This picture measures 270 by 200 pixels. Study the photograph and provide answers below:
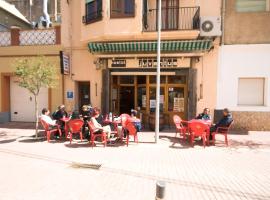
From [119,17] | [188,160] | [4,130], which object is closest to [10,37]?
[4,130]

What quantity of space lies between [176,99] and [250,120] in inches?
142

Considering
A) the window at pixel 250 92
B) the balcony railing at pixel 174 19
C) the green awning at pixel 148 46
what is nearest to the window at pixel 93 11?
the green awning at pixel 148 46

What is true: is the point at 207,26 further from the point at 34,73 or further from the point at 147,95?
the point at 34,73

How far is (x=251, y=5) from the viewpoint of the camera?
1195 cm

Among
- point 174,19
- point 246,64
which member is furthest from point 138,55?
point 246,64

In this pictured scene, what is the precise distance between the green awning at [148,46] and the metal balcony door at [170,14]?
3.97ft

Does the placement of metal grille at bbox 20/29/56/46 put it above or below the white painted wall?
above

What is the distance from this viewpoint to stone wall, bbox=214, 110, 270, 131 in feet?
39.2

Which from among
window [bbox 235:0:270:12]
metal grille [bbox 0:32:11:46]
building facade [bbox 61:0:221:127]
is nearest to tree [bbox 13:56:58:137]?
building facade [bbox 61:0:221:127]

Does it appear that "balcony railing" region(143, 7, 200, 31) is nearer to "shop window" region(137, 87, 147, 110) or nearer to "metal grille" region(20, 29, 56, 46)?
"shop window" region(137, 87, 147, 110)

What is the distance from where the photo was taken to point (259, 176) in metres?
6.27

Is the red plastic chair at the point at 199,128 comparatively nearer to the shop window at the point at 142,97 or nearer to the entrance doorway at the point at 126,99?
the shop window at the point at 142,97

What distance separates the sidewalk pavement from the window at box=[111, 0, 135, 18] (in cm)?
592

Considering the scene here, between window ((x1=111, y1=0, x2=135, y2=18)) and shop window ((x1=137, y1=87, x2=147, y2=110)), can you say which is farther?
shop window ((x1=137, y1=87, x2=147, y2=110))
